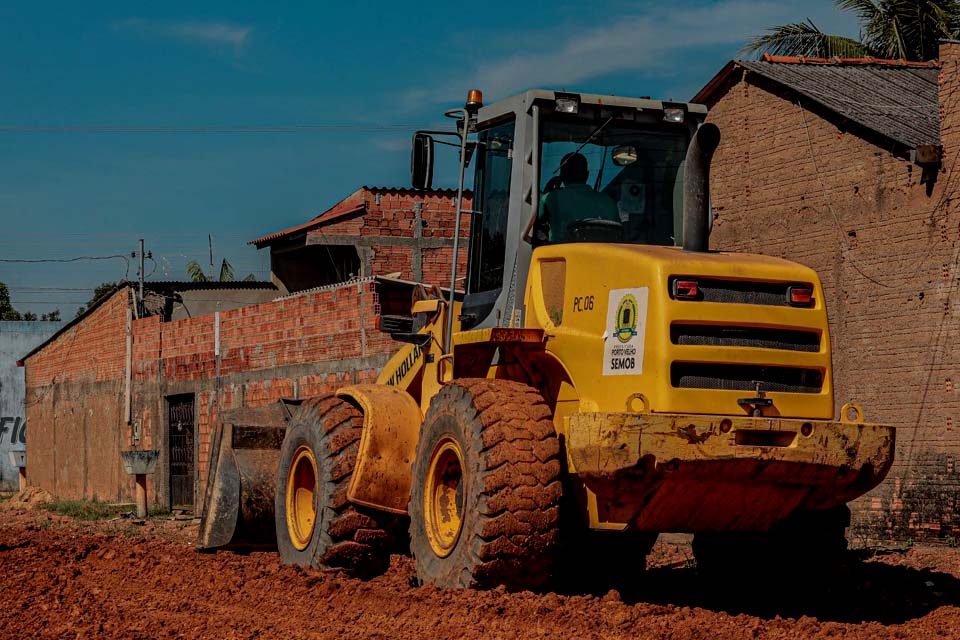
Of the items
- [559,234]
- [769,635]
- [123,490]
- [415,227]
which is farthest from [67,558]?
[415,227]

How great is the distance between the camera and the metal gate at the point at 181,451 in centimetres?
2297

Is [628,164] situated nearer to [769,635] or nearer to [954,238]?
[769,635]

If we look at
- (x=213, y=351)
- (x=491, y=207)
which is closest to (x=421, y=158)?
(x=491, y=207)

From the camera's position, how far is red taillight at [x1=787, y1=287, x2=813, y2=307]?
763cm

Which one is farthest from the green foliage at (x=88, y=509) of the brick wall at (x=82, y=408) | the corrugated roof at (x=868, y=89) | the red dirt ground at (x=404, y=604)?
the corrugated roof at (x=868, y=89)

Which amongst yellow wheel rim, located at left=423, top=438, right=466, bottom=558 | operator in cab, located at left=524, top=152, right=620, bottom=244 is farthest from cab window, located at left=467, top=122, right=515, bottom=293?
yellow wheel rim, located at left=423, top=438, right=466, bottom=558

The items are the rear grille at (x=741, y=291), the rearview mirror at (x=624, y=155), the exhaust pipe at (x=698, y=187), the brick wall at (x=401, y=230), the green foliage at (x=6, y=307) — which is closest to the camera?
the rear grille at (x=741, y=291)

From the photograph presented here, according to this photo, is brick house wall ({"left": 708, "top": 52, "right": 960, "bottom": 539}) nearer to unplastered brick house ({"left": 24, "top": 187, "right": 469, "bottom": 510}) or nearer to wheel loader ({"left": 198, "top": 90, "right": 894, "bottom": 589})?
wheel loader ({"left": 198, "top": 90, "right": 894, "bottom": 589})

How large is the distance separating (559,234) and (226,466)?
4632 millimetres

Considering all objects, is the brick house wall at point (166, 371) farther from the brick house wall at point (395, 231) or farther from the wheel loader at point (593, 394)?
the wheel loader at point (593, 394)

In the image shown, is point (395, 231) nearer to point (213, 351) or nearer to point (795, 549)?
point (213, 351)

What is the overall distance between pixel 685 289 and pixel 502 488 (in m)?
1.57

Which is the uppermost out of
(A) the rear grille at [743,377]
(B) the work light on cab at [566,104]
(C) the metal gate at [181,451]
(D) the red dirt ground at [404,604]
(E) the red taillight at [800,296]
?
(B) the work light on cab at [566,104]

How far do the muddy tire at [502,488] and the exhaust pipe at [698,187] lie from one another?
1.41 metres
